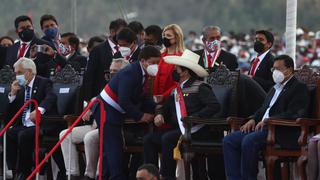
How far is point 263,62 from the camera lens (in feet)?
61.2

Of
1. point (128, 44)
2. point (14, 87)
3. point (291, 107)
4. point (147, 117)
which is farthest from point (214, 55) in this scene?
point (291, 107)

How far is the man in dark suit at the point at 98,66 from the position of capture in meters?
18.2

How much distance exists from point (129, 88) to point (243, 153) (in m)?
1.71

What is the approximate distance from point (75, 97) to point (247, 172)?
3.38 meters

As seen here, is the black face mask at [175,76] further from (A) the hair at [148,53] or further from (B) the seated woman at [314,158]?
(B) the seated woman at [314,158]

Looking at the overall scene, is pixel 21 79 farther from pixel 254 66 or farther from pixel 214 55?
pixel 254 66

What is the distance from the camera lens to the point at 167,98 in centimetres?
1697

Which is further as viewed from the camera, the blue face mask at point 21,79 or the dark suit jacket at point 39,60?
the dark suit jacket at point 39,60

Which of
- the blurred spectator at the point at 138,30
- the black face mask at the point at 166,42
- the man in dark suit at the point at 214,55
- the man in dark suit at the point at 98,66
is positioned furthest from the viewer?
the man in dark suit at the point at 214,55

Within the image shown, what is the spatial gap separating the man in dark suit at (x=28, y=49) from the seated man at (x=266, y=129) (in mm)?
4241

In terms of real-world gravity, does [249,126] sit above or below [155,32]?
below

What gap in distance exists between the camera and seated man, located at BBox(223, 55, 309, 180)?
52.2ft

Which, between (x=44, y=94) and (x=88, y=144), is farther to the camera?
(x=44, y=94)

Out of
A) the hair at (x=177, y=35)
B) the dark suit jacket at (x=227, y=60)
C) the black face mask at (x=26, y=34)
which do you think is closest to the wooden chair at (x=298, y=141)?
the hair at (x=177, y=35)
